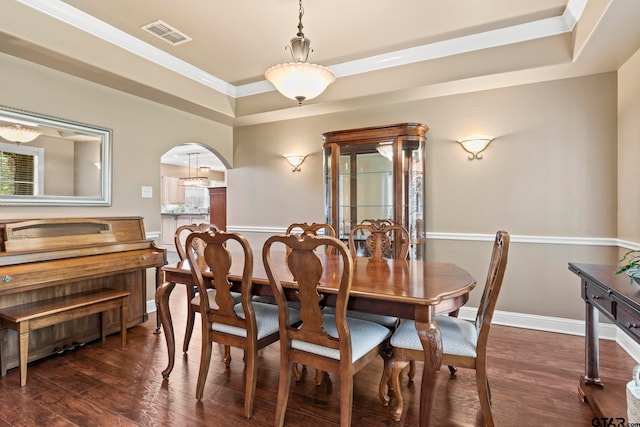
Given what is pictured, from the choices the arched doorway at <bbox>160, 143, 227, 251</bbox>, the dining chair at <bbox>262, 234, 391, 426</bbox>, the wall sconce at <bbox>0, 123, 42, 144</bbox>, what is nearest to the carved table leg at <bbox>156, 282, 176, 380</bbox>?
the dining chair at <bbox>262, 234, 391, 426</bbox>

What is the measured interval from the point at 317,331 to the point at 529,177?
276 centimetres

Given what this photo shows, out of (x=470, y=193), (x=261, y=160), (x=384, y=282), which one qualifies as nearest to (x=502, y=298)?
(x=470, y=193)

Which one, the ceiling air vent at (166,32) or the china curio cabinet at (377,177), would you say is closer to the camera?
the ceiling air vent at (166,32)

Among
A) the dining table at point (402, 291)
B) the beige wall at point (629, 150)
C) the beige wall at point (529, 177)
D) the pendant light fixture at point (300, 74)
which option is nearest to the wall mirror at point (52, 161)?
the dining table at point (402, 291)

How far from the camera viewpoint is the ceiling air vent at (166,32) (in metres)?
2.93

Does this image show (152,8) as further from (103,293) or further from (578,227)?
(578,227)

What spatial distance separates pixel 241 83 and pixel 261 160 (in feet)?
3.45

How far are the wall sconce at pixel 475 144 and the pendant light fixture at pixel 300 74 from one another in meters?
1.72

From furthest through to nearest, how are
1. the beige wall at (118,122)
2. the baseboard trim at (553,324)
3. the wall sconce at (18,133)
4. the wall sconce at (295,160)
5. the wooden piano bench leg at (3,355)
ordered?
1. the wall sconce at (295,160)
2. the baseboard trim at (553,324)
3. the beige wall at (118,122)
4. the wall sconce at (18,133)
5. the wooden piano bench leg at (3,355)

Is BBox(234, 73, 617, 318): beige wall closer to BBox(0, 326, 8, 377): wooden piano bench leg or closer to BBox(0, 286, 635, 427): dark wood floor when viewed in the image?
BBox(0, 286, 635, 427): dark wood floor

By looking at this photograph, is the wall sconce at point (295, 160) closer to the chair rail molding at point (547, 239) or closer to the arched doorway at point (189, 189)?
the chair rail molding at point (547, 239)

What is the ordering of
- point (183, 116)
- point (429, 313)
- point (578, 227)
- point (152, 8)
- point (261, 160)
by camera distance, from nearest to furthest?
point (429, 313)
point (152, 8)
point (578, 227)
point (183, 116)
point (261, 160)

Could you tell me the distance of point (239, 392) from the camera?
6.98 feet

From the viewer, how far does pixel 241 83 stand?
4250mm
